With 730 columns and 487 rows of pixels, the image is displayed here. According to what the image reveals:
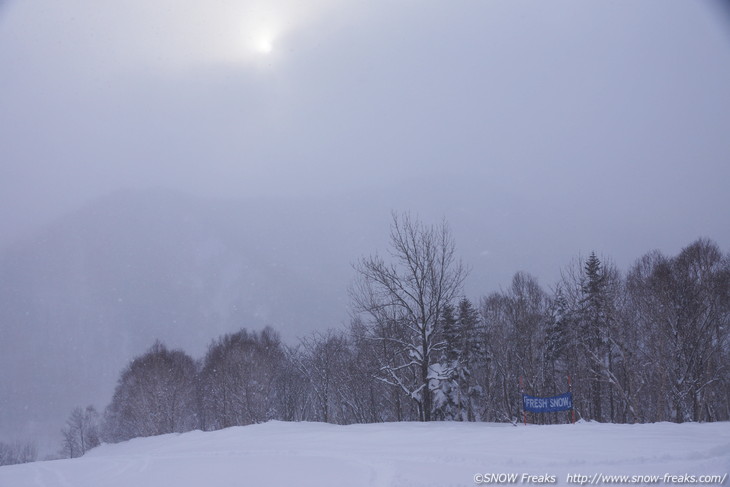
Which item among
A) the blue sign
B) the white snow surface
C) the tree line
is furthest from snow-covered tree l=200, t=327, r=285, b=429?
the blue sign

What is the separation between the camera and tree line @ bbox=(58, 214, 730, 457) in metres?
21.2

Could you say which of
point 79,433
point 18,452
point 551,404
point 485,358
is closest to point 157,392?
point 485,358

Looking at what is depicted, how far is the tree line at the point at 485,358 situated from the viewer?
21219 mm

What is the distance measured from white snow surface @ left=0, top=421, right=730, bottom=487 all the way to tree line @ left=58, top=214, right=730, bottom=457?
7.86 m

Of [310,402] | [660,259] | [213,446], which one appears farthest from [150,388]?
[660,259]

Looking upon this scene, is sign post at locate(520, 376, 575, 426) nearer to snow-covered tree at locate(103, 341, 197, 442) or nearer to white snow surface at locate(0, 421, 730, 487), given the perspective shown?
white snow surface at locate(0, 421, 730, 487)

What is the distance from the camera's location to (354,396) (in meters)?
36.8

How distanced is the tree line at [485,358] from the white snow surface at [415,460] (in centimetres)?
786

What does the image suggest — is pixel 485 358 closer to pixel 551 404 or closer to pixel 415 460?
pixel 551 404

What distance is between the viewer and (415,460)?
830 cm

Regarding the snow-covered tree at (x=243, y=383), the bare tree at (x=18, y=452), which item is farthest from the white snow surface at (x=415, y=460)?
the bare tree at (x=18, y=452)

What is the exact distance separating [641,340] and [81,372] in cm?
10818

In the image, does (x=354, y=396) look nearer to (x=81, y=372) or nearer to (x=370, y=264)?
(x=370, y=264)

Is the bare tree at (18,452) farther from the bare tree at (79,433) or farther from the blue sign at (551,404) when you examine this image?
the blue sign at (551,404)
